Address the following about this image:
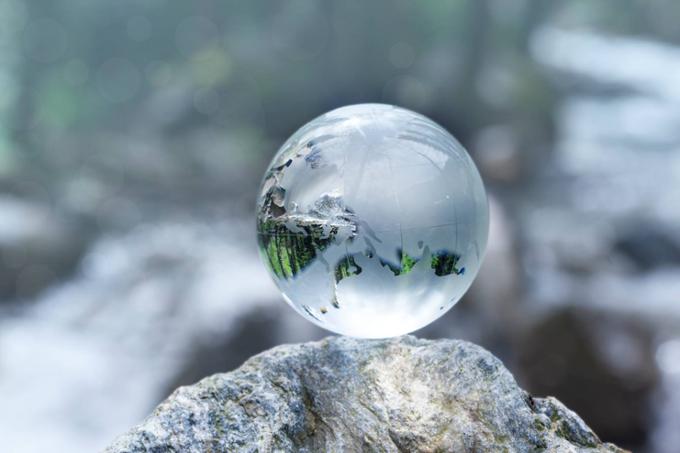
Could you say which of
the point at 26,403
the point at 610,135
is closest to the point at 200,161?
the point at 26,403

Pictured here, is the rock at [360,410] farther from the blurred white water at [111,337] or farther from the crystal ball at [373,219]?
the blurred white water at [111,337]

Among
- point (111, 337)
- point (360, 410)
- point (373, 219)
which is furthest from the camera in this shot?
point (111, 337)

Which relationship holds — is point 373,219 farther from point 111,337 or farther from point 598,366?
point 111,337

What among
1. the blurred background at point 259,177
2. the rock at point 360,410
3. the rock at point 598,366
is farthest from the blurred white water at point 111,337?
the rock at point 360,410

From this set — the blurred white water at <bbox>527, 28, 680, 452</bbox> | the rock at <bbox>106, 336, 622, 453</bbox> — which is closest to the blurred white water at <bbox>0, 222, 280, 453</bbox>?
the blurred white water at <bbox>527, 28, 680, 452</bbox>

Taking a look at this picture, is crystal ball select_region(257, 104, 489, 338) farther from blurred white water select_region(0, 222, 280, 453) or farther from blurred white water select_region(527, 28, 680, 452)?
blurred white water select_region(527, 28, 680, 452)

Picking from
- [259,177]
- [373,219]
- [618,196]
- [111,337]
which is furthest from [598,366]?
[259,177]
